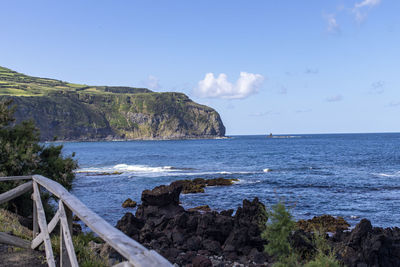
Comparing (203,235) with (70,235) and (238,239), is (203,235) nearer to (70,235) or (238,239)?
(238,239)

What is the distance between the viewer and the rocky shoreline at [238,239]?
47.8ft

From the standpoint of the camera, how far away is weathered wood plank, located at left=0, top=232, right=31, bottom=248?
21.5 feet

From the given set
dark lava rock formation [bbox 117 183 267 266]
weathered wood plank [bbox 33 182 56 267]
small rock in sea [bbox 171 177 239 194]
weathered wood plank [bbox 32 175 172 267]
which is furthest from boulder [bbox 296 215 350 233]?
weathered wood plank [bbox 32 175 172 267]

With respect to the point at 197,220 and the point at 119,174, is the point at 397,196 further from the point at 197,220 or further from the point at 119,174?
the point at 119,174

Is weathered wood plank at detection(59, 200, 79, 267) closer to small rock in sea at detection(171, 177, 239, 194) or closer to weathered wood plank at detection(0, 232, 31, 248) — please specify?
weathered wood plank at detection(0, 232, 31, 248)

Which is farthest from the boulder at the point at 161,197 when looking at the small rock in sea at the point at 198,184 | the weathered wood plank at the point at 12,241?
the weathered wood plank at the point at 12,241

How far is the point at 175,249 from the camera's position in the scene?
16.3 meters

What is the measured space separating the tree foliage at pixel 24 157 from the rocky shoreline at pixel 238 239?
488cm

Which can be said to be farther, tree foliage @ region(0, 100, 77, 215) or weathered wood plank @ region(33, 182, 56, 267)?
tree foliage @ region(0, 100, 77, 215)

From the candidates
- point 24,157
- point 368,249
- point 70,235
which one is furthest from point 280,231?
point 24,157

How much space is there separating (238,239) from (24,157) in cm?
1195

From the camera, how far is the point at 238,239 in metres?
16.6

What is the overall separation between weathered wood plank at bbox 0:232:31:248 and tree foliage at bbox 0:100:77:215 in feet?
35.9

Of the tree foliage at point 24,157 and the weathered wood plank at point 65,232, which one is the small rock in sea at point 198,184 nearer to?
the tree foliage at point 24,157
